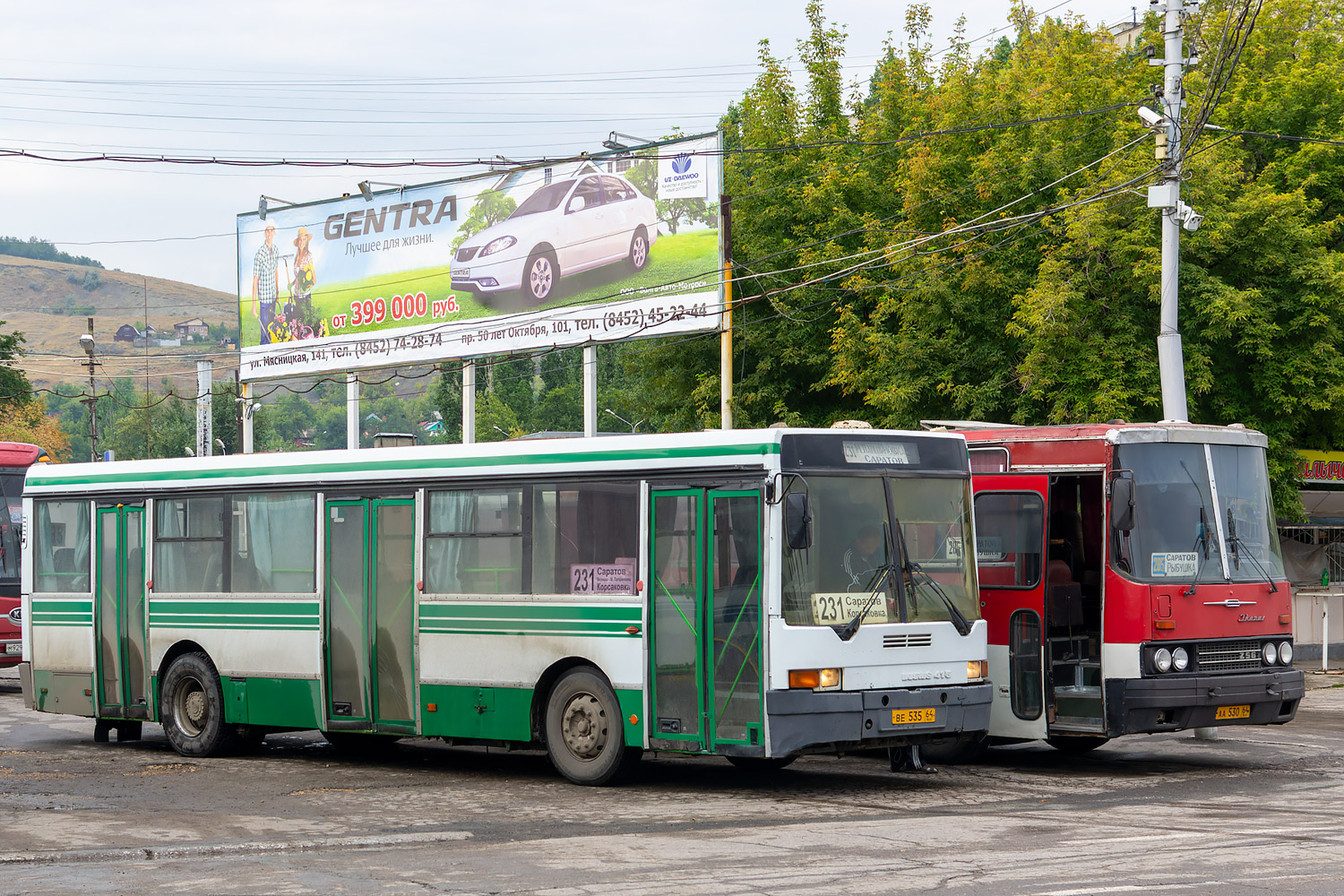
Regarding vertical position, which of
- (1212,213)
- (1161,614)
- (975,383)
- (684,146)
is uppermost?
(684,146)

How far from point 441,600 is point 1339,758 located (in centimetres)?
816

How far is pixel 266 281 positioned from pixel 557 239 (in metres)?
9.84

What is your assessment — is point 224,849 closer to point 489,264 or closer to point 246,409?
point 489,264

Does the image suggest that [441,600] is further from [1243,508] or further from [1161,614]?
[1243,508]

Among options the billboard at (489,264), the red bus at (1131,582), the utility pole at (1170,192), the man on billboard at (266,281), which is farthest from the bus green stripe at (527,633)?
the man on billboard at (266,281)

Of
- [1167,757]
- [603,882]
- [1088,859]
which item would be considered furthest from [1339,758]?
[603,882]

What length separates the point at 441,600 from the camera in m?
13.5

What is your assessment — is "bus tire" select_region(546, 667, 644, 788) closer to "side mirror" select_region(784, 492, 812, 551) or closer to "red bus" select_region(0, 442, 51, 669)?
"side mirror" select_region(784, 492, 812, 551)

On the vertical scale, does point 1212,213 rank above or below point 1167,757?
above

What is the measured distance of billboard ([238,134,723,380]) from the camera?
28953 mm

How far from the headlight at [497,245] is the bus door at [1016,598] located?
19755 mm

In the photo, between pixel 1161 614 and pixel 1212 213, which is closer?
pixel 1161 614

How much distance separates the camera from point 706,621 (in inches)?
463

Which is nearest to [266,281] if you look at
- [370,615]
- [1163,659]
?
[370,615]
